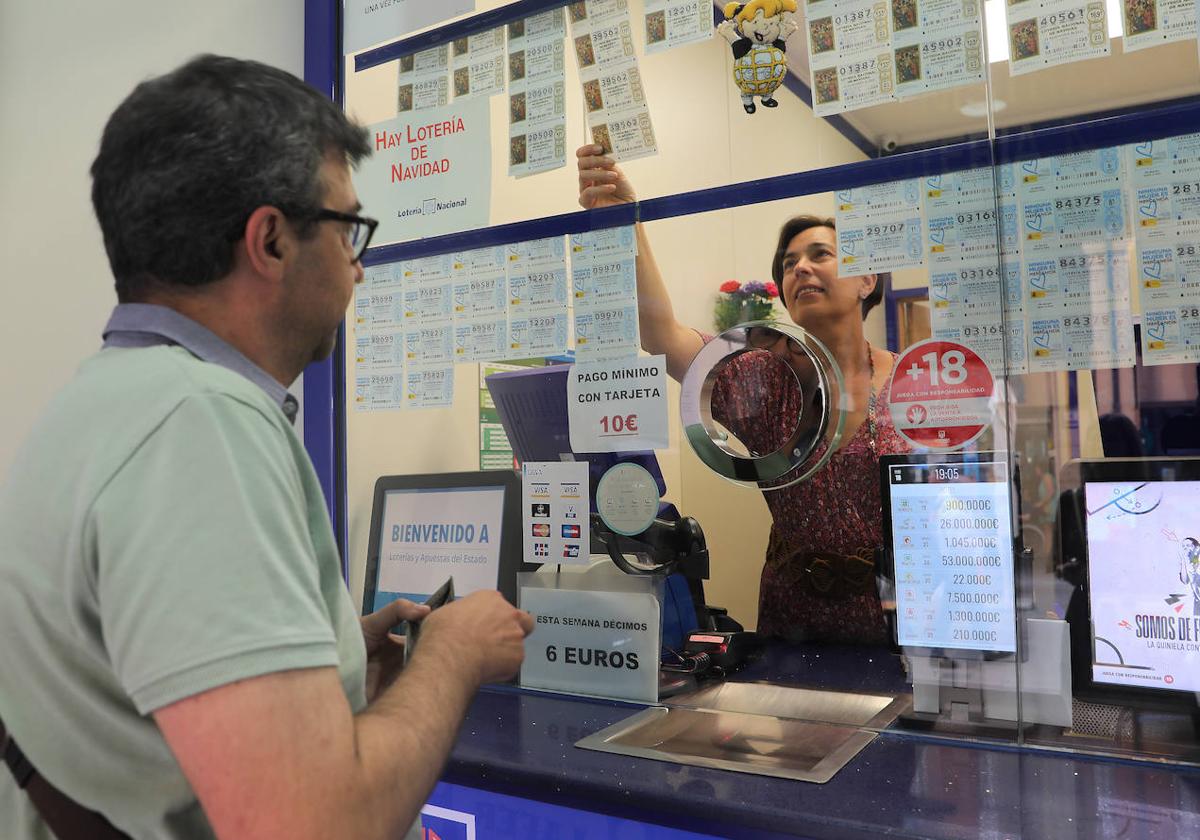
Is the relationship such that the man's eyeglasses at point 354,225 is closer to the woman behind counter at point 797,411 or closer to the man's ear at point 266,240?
the man's ear at point 266,240

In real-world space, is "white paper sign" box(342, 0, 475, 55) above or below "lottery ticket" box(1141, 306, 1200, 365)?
above

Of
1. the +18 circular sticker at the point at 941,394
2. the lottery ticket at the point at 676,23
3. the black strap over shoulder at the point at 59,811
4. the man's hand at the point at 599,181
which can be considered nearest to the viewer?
the black strap over shoulder at the point at 59,811

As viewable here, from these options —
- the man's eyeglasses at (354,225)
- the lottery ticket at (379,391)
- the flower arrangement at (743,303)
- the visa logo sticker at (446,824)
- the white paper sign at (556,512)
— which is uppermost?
the flower arrangement at (743,303)

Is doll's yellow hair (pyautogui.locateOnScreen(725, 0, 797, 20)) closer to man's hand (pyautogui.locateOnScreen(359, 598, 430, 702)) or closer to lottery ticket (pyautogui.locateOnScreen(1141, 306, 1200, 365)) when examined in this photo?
lottery ticket (pyautogui.locateOnScreen(1141, 306, 1200, 365))

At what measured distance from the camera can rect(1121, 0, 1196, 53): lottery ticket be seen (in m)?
1.31

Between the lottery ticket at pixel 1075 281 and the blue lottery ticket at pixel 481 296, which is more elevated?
A: the blue lottery ticket at pixel 481 296

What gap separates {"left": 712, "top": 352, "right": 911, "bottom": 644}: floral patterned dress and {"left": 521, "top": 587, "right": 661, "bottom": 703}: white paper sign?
0.95ft

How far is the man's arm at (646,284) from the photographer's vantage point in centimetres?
177

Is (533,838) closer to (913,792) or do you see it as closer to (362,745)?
(913,792)

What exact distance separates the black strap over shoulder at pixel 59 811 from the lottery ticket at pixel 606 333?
119 centimetres

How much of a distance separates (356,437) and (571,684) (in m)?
0.84

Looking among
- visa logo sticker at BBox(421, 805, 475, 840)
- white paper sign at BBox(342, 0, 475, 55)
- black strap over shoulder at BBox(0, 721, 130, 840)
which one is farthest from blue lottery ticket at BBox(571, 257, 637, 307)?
black strap over shoulder at BBox(0, 721, 130, 840)

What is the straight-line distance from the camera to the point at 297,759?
27.0 inches

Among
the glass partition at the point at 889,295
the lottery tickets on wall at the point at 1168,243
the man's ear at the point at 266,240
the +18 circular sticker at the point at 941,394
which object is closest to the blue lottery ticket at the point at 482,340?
the glass partition at the point at 889,295
